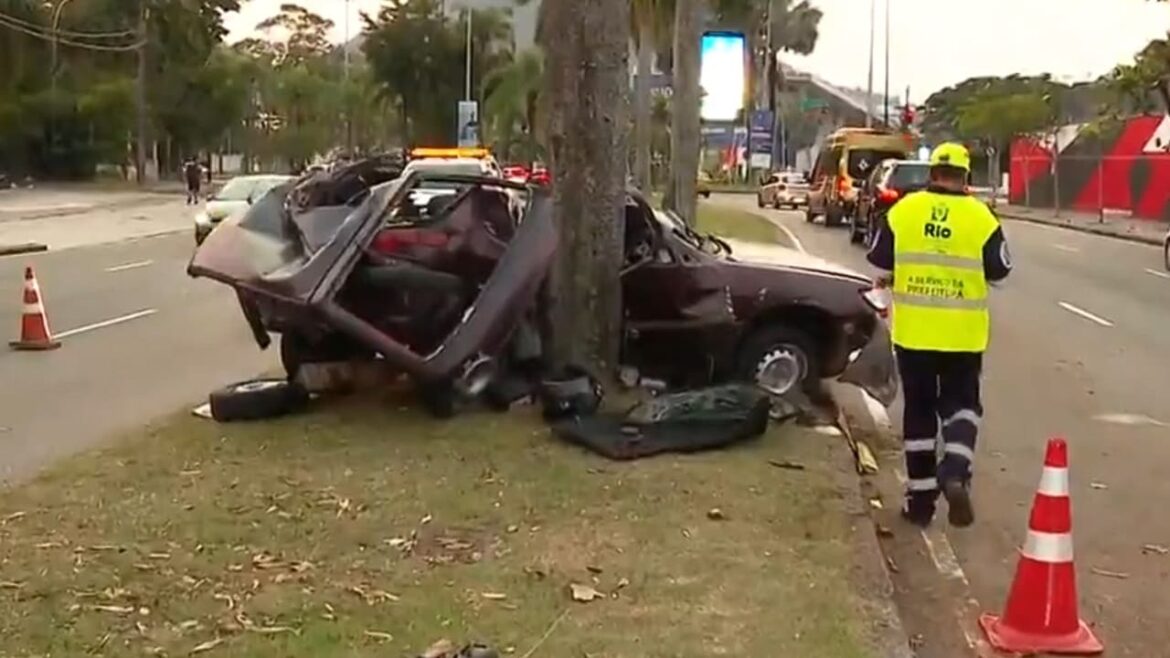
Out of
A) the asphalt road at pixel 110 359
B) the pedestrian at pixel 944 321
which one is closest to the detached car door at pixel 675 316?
the pedestrian at pixel 944 321

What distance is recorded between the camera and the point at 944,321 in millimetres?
8023

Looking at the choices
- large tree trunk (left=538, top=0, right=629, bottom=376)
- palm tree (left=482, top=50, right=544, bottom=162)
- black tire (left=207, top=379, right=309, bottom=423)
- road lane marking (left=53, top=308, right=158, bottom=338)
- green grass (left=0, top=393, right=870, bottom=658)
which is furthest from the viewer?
palm tree (left=482, top=50, right=544, bottom=162)

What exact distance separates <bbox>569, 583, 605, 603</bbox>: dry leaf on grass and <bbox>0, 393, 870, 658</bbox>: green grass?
37 mm

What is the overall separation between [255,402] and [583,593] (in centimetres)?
413

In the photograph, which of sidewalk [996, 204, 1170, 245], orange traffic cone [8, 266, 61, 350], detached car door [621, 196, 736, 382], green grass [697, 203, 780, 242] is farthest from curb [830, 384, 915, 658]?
sidewalk [996, 204, 1170, 245]

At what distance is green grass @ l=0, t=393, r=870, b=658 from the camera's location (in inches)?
219

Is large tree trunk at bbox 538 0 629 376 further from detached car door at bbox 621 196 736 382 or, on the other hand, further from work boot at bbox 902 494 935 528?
work boot at bbox 902 494 935 528

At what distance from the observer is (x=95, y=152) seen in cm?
7194

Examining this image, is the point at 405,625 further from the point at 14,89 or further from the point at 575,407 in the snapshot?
the point at 14,89

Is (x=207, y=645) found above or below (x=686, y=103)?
below

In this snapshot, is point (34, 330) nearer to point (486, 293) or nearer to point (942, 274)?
point (486, 293)

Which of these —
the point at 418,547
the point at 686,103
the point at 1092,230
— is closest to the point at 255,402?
the point at 418,547

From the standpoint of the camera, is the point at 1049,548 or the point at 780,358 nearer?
the point at 1049,548

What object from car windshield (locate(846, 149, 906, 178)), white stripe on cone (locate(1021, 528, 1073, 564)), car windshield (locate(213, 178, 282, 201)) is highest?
car windshield (locate(846, 149, 906, 178))
